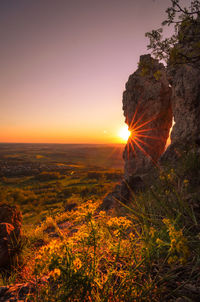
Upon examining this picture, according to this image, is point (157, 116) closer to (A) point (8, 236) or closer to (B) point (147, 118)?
(B) point (147, 118)

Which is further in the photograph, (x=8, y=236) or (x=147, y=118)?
(x=147, y=118)

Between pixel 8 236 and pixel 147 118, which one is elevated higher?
pixel 147 118

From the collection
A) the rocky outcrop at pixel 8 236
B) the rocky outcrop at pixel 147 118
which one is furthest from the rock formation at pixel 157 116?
the rocky outcrop at pixel 8 236

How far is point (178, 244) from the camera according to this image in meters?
1.41

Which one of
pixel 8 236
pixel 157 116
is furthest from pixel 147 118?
pixel 8 236

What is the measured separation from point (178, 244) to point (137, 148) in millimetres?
13249

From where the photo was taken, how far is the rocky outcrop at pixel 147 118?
13195 millimetres

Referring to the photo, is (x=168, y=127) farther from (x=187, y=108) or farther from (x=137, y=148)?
(x=187, y=108)

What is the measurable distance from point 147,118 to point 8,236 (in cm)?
1284

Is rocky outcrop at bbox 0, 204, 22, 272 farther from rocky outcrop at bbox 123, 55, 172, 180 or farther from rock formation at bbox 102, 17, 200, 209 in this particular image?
rocky outcrop at bbox 123, 55, 172, 180

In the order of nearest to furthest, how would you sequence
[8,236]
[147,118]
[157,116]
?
1. [8,236]
2. [157,116]
3. [147,118]

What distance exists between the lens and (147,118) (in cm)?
1394

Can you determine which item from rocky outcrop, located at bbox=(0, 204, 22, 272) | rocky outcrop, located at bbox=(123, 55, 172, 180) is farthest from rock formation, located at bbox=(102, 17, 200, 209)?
rocky outcrop, located at bbox=(0, 204, 22, 272)

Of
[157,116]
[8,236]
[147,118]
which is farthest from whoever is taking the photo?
[147,118]
